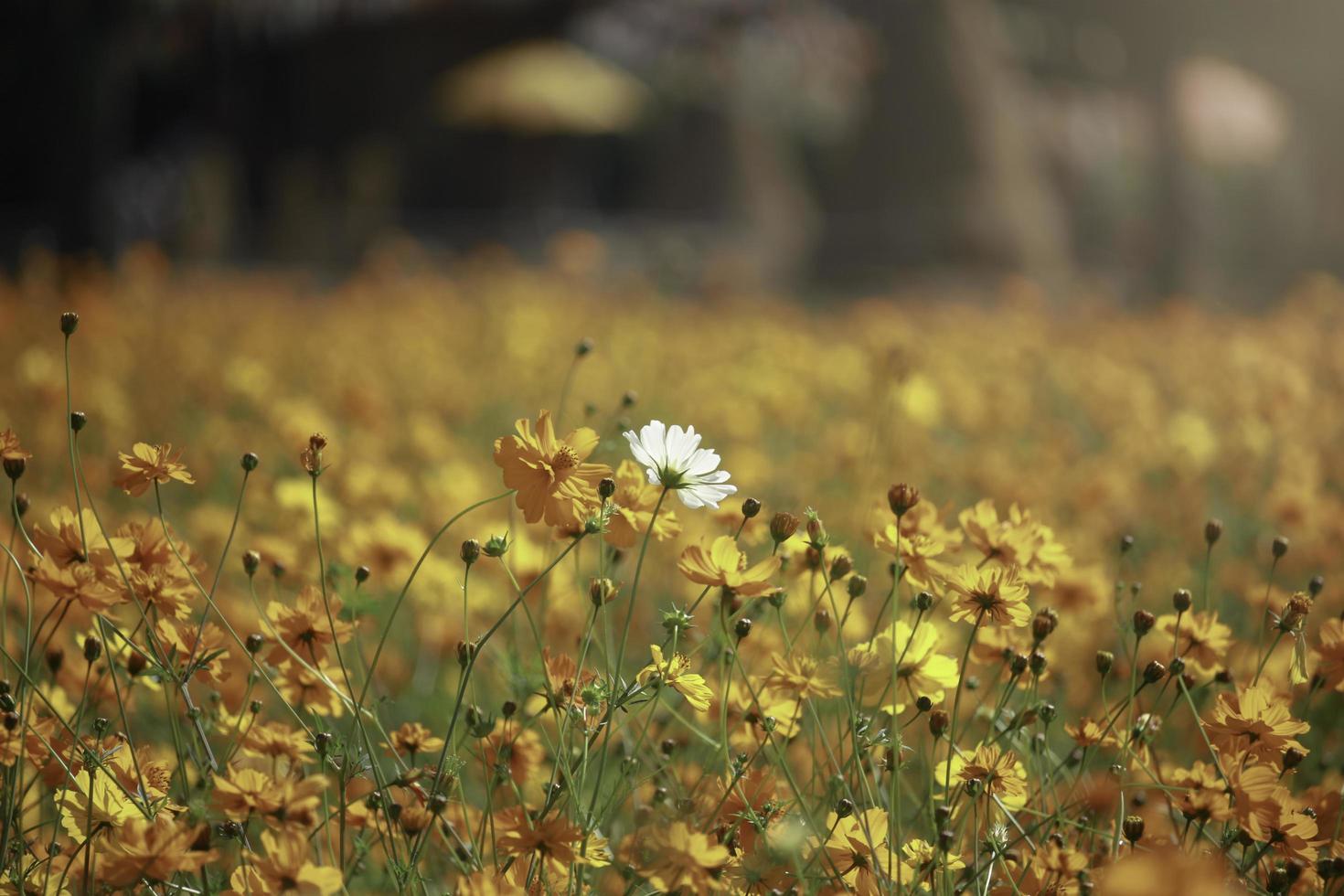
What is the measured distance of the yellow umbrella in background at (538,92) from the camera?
Answer: 9.43 meters

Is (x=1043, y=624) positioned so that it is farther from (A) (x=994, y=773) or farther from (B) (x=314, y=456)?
(B) (x=314, y=456)

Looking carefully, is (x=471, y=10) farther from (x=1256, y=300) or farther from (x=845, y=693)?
(x=845, y=693)

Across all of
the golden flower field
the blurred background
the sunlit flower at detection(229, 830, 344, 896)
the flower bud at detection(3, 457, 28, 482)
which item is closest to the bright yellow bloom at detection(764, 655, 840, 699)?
the golden flower field

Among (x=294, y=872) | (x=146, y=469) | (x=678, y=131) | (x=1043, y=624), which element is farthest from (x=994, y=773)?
(x=678, y=131)

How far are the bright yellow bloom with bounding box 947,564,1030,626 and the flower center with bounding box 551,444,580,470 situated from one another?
0.99 ft

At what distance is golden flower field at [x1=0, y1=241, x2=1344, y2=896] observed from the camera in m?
0.96

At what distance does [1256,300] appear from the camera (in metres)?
8.28

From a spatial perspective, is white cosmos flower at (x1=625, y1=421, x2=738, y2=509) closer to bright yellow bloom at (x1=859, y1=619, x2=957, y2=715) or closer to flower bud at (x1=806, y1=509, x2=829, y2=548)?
flower bud at (x1=806, y1=509, x2=829, y2=548)

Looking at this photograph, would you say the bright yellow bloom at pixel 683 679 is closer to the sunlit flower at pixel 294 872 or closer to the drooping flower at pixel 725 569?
the drooping flower at pixel 725 569

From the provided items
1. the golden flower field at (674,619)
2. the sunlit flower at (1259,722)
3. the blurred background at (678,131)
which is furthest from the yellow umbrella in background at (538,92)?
the sunlit flower at (1259,722)

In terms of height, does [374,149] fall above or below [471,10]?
below

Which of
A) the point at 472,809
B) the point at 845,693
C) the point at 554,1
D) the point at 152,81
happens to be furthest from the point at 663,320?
the point at 152,81

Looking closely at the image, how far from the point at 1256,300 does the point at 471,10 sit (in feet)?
25.0

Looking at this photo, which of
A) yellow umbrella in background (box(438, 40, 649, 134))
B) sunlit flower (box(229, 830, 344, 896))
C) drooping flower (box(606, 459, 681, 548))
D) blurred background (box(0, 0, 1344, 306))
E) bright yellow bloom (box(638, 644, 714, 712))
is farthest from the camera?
yellow umbrella in background (box(438, 40, 649, 134))
